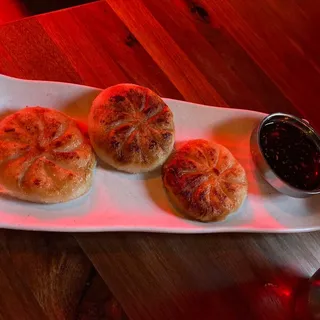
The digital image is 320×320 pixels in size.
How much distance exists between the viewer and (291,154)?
7.68ft

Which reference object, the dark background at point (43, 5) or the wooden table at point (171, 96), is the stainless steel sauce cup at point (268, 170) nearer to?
the wooden table at point (171, 96)

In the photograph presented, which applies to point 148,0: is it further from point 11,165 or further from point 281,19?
point 11,165

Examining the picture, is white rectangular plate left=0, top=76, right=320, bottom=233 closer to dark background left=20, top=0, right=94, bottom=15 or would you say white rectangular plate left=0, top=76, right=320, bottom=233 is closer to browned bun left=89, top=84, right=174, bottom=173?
browned bun left=89, top=84, right=174, bottom=173

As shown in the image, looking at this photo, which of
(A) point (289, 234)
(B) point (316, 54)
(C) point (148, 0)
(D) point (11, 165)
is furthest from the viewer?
(B) point (316, 54)

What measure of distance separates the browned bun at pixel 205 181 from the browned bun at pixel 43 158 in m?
0.41

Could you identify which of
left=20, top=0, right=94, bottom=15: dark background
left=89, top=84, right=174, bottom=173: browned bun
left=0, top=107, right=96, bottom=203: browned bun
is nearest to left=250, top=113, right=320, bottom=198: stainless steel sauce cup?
left=89, top=84, right=174, bottom=173: browned bun

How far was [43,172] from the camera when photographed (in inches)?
71.5

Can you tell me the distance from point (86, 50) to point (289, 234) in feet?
4.87

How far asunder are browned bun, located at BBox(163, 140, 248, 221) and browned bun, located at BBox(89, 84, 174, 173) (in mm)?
95

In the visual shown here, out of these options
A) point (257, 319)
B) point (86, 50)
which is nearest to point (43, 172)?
point (86, 50)

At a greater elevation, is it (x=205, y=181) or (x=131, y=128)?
(x=131, y=128)

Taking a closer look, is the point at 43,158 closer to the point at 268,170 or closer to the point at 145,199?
the point at 145,199

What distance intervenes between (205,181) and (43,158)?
2.53ft

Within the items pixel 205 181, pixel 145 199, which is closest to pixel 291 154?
pixel 205 181
